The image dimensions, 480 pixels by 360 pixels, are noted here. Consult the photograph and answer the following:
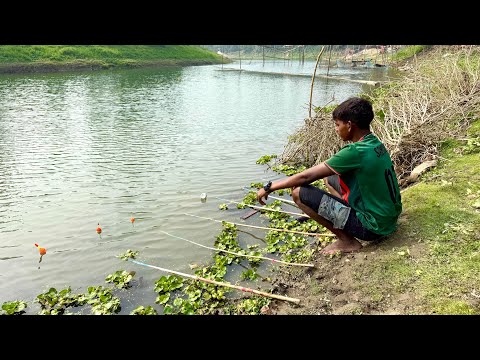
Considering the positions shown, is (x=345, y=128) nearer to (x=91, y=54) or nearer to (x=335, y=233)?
(x=335, y=233)

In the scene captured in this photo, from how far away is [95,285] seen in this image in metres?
5.90

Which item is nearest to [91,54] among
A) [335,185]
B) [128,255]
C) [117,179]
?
[117,179]

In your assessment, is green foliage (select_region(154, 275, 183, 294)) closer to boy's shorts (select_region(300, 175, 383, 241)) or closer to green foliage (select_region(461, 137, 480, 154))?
boy's shorts (select_region(300, 175, 383, 241))

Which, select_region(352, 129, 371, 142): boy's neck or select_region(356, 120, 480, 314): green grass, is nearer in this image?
select_region(356, 120, 480, 314): green grass

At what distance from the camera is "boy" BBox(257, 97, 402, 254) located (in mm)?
4441

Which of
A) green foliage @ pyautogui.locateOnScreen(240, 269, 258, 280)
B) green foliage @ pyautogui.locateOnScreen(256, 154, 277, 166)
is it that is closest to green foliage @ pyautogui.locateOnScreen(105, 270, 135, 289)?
green foliage @ pyautogui.locateOnScreen(240, 269, 258, 280)

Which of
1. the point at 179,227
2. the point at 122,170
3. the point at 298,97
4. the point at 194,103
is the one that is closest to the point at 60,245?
the point at 179,227

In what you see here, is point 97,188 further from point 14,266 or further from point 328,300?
point 328,300

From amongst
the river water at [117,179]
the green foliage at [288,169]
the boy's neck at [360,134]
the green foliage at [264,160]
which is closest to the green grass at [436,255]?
the boy's neck at [360,134]

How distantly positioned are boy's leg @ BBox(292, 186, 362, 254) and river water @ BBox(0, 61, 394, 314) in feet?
6.79

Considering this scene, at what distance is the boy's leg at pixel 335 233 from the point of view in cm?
498

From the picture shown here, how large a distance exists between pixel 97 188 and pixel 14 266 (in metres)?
3.96

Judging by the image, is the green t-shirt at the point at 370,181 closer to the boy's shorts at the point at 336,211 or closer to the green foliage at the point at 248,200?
the boy's shorts at the point at 336,211

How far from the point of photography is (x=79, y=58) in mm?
51531
